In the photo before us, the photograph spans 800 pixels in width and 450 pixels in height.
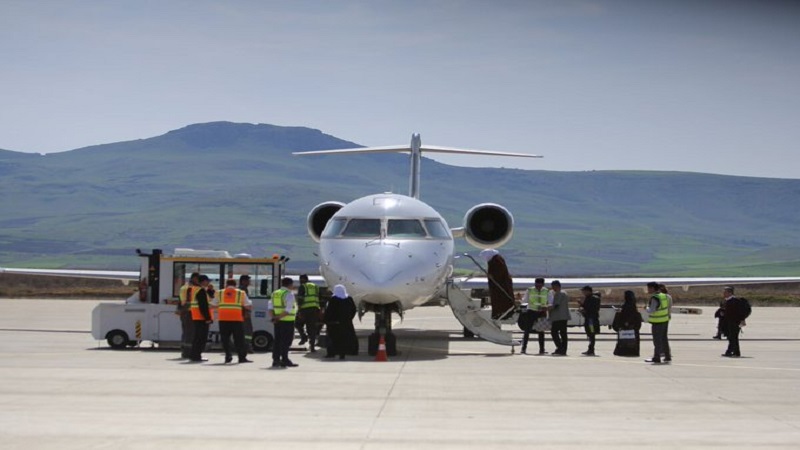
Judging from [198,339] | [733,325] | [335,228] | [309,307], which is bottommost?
[198,339]

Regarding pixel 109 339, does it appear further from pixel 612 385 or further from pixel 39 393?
pixel 612 385

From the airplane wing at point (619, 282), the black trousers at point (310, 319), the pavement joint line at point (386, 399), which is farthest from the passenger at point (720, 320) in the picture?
the black trousers at point (310, 319)

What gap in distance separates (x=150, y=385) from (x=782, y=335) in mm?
21541

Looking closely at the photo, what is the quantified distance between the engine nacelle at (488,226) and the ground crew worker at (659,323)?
7955mm

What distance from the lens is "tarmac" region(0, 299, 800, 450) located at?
11906 mm

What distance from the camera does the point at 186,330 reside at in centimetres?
2225

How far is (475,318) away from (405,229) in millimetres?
2314

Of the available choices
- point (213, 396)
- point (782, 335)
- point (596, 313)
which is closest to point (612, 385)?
point (213, 396)

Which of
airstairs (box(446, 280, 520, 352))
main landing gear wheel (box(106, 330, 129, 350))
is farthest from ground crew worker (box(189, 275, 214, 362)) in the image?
airstairs (box(446, 280, 520, 352))

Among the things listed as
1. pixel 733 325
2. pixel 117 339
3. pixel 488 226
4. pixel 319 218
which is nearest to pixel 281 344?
pixel 117 339

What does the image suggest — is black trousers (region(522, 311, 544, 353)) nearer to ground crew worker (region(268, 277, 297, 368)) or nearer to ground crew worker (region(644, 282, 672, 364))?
ground crew worker (region(644, 282, 672, 364))

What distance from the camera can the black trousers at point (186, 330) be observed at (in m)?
22.1

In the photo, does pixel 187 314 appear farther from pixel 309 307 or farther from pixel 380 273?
pixel 380 273

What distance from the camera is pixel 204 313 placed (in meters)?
21.5
